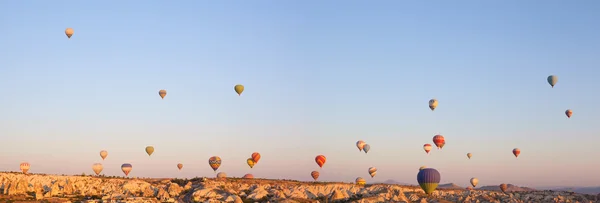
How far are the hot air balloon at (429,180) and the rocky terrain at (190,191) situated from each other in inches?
46.0

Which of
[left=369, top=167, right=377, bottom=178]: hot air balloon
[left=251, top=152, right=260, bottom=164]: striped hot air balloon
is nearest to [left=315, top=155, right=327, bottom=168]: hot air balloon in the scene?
[left=251, top=152, right=260, bottom=164]: striped hot air balloon

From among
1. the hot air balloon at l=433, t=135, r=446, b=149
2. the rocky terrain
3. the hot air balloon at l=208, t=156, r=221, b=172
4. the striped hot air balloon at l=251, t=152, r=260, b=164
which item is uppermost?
the hot air balloon at l=433, t=135, r=446, b=149

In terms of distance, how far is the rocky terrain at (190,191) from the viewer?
10196cm

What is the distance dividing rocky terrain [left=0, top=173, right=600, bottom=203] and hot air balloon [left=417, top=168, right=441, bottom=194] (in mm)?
1169


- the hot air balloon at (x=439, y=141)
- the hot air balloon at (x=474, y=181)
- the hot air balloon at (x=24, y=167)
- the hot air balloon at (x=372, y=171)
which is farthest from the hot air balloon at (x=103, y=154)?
the hot air balloon at (x=474, y=181)

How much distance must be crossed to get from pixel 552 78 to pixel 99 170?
92.0 meters

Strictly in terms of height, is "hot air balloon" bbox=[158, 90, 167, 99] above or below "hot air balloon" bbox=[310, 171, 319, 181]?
above

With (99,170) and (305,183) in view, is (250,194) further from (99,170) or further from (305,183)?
(99,170)

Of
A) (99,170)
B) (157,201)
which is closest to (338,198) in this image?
(157,201)

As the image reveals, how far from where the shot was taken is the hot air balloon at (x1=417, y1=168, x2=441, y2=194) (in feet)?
396

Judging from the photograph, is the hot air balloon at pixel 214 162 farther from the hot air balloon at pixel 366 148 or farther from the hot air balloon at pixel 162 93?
the hot air balloon at pixel 366 148

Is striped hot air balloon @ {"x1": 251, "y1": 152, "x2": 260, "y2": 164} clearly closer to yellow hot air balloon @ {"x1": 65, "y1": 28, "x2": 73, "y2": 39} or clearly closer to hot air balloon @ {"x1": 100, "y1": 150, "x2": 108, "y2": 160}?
hot air balloon @ {"x1": 100, "y1": 150, "x2": 108, "y2": 160}

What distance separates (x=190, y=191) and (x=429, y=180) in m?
42.0

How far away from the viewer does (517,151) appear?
522 ft
